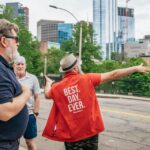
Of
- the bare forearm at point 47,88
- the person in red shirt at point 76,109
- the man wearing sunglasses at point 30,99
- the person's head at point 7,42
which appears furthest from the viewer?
the man wearing sunglasses at point 30,99

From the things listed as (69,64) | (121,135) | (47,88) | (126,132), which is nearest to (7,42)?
(69,64)

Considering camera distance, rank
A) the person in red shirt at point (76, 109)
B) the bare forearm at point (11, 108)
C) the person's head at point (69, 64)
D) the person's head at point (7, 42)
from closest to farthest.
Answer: the bare forearm at point (11, 108), the person's head at point (7, 42), the person in red shirt at point (76, 109), the person's head at point (69, 64)

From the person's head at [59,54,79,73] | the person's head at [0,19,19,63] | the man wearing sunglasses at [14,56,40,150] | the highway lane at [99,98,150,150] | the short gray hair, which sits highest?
the short gray hair

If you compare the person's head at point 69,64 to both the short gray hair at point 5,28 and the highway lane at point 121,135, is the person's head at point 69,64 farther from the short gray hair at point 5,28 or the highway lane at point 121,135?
the highway lane at point 121,135

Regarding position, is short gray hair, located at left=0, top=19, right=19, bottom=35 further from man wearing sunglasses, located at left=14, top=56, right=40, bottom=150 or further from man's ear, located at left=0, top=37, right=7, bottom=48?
man wearing sunglasses, located at left=14, top=56, right=40, bottom=150

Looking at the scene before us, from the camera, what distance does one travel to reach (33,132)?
721 centimetres

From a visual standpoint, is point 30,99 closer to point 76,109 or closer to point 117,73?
point 76,109

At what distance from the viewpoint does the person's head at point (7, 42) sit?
3539 millimetres

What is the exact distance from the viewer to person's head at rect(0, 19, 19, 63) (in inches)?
139

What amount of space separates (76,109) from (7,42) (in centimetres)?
178

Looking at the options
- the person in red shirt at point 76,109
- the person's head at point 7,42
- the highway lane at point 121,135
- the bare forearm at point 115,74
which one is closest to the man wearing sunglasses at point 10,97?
the person's head at point 7,42

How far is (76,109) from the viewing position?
511 cm

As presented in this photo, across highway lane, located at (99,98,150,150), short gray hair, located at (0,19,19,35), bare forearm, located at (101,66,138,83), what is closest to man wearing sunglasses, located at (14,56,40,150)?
bare forearm, located at (101,66,138,83)

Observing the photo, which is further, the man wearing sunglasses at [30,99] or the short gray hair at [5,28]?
the man wearing sunglasses at [30,99]
